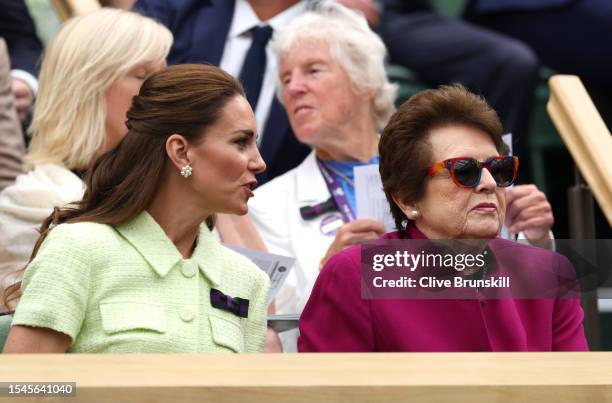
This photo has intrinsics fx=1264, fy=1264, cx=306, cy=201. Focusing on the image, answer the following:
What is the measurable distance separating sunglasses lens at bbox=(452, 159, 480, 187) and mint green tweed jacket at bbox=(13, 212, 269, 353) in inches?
19.7

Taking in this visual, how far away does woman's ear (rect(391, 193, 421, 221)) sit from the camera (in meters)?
2.62

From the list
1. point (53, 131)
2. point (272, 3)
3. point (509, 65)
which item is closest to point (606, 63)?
point (509, 65)

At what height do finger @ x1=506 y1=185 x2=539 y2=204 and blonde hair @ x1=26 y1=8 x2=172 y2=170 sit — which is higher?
blonde hair @ x1=26 y1=8 x2=172 y2=170

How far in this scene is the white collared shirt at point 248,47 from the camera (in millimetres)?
4281

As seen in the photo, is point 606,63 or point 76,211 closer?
point 76,211

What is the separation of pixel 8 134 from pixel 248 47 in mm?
988

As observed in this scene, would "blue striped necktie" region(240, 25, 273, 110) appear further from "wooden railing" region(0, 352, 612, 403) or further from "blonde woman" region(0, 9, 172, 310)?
"wooden railing" region(0, 352, 612, 403)

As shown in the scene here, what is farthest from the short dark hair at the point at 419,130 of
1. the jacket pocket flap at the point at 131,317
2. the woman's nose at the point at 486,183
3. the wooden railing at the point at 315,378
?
the wooden railing at the point at 315,378

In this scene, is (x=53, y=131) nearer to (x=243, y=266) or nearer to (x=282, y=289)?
(x=282, y=289)

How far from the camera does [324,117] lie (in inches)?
157

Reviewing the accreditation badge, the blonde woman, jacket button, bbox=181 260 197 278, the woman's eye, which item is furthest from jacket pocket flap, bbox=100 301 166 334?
the accreditation badge

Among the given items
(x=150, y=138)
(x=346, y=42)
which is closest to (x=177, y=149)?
(x=150, y=138)

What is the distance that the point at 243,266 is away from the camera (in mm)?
2646

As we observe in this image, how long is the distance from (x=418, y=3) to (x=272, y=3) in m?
0.69
